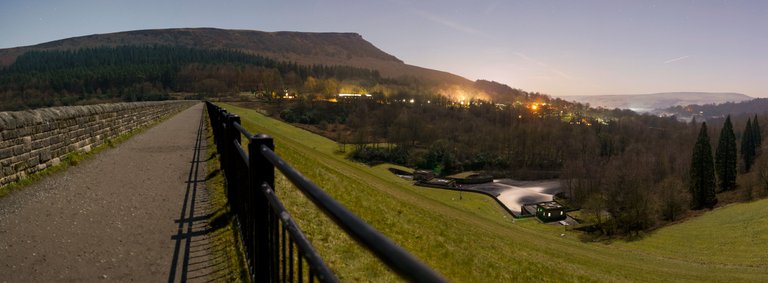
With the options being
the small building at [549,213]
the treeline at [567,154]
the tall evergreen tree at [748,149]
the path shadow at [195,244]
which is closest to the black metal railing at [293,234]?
the path shadow at [195,244]

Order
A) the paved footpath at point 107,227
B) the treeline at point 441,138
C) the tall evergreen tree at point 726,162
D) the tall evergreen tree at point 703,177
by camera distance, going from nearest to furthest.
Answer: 1. the paved footpath at point 107,227
2. the tall evergreen tree at point 703,177
3. the tall evergreen tree at point 726,162
4. the treeline at point 441,138

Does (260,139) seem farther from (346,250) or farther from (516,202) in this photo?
(516,202)

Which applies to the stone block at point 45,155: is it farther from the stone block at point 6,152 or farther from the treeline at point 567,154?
the treeline at point 567,154

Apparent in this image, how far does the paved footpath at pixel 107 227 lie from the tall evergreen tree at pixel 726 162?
310 feet

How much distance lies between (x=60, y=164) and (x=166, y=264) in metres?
9.06

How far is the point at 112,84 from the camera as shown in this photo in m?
132

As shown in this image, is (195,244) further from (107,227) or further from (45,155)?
(45,155)

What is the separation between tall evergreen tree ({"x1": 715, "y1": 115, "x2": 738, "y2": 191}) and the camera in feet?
244

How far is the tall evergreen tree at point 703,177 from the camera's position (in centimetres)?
→ 6431

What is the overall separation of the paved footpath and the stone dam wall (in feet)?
1.95

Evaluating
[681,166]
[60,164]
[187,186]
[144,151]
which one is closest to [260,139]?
[187,186]

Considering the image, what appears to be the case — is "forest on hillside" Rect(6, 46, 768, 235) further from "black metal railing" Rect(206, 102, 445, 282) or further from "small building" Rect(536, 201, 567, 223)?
"black metal railing" Rect(206, 102, 445, 282)

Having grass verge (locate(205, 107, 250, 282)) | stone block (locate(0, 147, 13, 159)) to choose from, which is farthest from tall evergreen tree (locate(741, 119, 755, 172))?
stone block (locate(0, 147, 13, 159))

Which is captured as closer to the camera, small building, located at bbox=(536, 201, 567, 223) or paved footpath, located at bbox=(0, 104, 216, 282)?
paved footpath, located at bbox=(0, 104, 216, 282)
